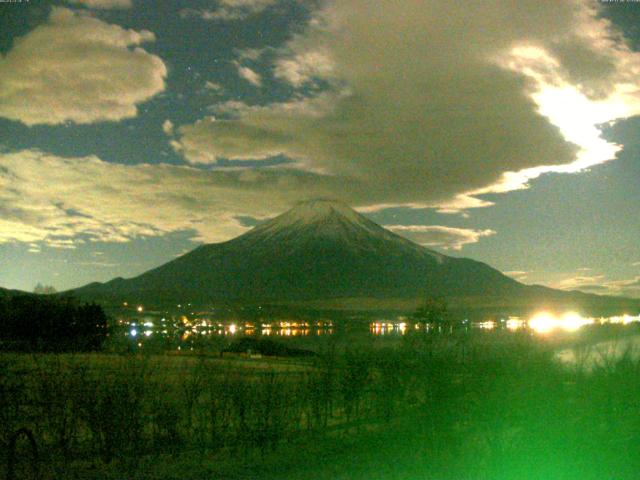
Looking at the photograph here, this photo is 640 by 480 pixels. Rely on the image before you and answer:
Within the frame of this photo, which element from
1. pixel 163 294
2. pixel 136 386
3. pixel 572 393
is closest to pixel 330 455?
pixel 136 386

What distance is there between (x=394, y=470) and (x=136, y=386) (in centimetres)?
416

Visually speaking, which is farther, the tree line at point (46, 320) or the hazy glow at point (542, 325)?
the tree line at point (46, 320)

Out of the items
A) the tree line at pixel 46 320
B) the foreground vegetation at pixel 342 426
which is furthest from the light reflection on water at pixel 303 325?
the foreground vegetation at pixel 342 426

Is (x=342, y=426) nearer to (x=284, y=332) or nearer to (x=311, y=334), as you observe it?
(x=311, y=334)

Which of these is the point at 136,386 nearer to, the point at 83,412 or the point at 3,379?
the point at 83,412

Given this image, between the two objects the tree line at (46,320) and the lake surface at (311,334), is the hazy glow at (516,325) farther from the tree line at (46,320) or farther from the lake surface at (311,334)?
the tree line at (46,320)

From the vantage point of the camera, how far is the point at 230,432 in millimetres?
13398

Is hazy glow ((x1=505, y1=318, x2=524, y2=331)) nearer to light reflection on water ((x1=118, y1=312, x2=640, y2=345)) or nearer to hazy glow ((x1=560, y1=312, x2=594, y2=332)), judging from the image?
light reflection on water ((x1=118, y1=312, x2=640, y2=345))

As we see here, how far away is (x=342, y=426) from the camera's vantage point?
15.3 m

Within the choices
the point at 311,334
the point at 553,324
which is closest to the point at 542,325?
the point at 553,324

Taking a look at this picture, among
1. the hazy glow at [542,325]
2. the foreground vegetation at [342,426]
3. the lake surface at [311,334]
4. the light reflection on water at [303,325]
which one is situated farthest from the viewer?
the hazy glow at [542,325]

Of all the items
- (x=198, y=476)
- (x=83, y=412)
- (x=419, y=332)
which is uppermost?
Answer: (x=419, y=332)

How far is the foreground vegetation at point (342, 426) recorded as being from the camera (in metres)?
11.3

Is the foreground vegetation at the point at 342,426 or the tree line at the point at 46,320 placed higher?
the tree line at the point at 46,320
